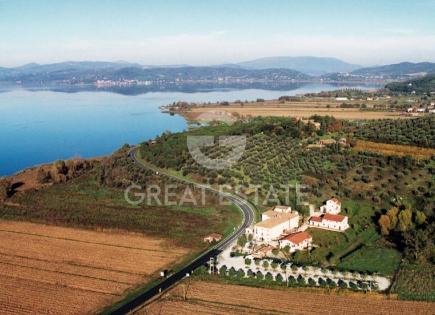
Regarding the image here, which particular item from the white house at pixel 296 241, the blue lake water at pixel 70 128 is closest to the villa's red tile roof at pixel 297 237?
the white house at pixel 296 241

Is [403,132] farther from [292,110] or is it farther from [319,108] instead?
[319,108]

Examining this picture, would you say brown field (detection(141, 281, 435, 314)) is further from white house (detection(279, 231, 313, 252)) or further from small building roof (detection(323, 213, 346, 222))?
small building roof (detection(323, 213, 346, 222))

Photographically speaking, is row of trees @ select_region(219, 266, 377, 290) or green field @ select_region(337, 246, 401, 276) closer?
row of trees @ select_region(219, 266, 377, 290)

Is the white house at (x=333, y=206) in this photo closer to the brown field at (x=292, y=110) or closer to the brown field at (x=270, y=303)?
the brown field at (x=270, y=303)

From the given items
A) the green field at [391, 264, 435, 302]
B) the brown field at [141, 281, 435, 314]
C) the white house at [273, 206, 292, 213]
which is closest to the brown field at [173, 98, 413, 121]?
the white house at [273, 206, 292, 213]

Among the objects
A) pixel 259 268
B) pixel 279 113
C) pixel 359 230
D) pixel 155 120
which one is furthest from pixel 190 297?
pixel 155 120

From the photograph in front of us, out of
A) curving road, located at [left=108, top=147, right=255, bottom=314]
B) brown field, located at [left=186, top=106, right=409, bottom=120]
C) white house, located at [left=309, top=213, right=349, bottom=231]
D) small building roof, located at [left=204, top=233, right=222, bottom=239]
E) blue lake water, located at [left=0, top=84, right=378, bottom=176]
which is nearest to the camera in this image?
curving road, located at [left=108, top=147, right=255, bottom=314]
